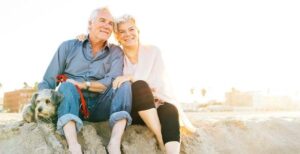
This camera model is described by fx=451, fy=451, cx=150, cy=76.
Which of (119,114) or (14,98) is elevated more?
(119,114)

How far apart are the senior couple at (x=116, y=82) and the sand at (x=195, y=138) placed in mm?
151

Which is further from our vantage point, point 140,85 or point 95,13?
point 95,13

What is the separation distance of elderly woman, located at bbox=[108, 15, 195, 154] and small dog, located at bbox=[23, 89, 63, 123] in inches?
22.9

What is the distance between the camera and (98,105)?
4.41 metres

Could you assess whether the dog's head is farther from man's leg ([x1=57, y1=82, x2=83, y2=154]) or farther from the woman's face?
the woman's face

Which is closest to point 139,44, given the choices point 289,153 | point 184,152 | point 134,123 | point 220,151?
point 134,123

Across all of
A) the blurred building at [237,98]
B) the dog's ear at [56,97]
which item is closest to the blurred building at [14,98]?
the blurred building at [237,98]

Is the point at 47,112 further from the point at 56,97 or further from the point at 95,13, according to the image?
the point at 95,13

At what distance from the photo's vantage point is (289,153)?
5762 millimetres

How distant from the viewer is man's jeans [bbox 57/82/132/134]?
3955mm

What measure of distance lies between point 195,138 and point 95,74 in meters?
1.37

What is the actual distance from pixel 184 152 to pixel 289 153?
1728 mm

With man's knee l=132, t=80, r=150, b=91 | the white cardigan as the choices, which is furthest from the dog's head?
the white cardigan

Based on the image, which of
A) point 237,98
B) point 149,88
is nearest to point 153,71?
point 149,88
